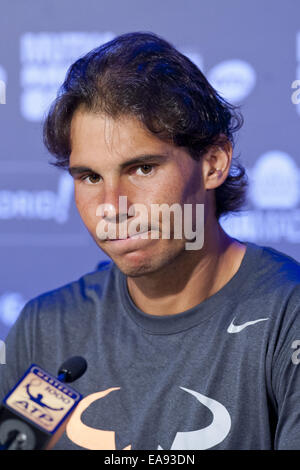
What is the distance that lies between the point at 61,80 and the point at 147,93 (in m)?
1.38

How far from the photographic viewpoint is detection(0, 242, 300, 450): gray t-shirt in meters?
1.17

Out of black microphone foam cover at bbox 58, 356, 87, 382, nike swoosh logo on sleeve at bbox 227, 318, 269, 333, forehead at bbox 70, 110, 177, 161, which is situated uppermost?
forehead at bbox 70, 110, 177, 161

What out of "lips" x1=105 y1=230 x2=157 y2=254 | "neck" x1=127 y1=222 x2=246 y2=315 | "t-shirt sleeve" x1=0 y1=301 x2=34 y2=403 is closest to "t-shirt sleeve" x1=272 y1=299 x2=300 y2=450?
"neck" x1=127 y1=222 x2=246 y2=315

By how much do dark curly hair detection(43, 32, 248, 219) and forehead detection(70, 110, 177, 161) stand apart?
1 cm

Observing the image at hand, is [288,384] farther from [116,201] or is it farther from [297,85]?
[297,85]

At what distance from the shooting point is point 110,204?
47.6 inches

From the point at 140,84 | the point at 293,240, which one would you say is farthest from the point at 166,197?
the point at 293,240

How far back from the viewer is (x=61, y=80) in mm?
2533

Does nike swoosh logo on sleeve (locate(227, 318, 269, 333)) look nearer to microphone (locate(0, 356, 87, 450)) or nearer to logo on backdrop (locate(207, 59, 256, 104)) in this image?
microphone (locate(0, 356, 87, 450))

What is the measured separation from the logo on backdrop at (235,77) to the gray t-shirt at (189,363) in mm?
1284

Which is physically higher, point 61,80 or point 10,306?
point 61,80

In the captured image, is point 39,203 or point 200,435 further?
point 39,203

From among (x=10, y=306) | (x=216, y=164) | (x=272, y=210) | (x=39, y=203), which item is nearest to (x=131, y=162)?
(x=216, y=164)
